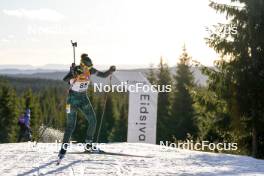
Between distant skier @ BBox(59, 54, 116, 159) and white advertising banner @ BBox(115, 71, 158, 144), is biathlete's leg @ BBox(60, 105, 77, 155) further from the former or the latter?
white advertising banner @ BBox(115, 71, 158, 144)

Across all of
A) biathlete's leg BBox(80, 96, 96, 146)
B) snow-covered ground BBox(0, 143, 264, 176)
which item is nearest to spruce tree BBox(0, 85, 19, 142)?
snow-covered ground BBox(0, 143, 264, 176)

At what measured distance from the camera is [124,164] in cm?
884

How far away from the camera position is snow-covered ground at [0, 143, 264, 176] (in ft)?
26.4

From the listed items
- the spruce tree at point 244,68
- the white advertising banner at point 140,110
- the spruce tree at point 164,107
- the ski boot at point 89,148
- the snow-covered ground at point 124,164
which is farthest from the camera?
the spruce tree at point 164,107

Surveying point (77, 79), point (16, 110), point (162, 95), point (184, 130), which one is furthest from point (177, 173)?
point (16, 110)

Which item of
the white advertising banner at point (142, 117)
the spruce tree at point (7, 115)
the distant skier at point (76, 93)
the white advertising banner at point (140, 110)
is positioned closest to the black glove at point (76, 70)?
the distant skier at point (76, 93)

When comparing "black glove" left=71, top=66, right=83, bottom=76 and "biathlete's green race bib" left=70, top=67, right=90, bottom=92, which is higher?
"black glove" left=71, top=66, right=83, bottom=76

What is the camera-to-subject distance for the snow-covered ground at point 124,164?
8.05 m

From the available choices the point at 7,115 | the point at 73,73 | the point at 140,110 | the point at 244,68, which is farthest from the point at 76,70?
the point at 7,115

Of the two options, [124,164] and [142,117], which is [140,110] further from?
[124,164]

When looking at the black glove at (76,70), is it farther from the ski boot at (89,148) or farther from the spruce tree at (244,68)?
the spruce tree at (244,68)

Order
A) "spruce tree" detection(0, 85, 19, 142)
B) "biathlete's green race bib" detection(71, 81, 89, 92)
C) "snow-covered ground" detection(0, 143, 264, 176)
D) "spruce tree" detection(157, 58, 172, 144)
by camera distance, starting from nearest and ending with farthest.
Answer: "snow-covered ground" detection(0, 143, 264, 176) < "biathlete's green race bib" detection(71, 81, 89, 92) < "spruce tree" detection(157, 58, 172, 144) < "spruce tree" detection(0, 85, 19, 142)

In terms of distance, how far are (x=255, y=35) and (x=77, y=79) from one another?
11311mm

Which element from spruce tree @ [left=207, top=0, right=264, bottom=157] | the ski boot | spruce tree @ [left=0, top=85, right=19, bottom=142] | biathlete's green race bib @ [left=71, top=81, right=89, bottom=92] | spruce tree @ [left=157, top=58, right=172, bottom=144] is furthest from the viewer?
spruce tree @ [left=0, top=85, right=19, bottom=142]
